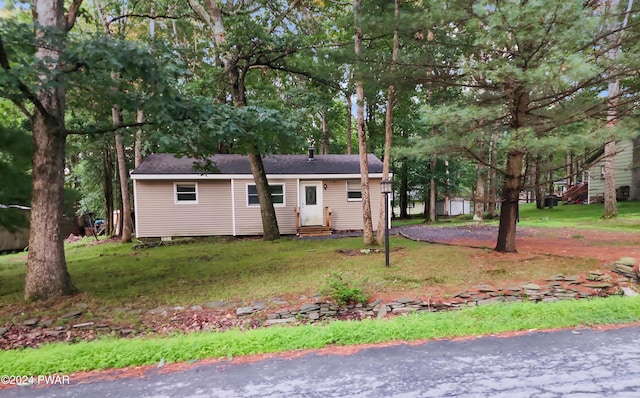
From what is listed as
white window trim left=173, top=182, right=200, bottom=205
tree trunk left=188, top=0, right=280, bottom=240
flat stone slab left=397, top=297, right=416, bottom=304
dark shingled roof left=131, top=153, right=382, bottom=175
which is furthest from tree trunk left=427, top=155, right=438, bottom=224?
flat stone slab left=397, top=297, right=416, bottom=304

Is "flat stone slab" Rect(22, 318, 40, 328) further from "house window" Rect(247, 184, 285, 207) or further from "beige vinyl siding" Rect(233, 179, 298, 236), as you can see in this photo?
"house window" Rect(247, 184, 285, 207)

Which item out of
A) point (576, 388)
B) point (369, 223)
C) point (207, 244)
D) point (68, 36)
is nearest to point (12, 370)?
point (68, 36)

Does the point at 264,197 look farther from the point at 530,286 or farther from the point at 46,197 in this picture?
the point at 530,286

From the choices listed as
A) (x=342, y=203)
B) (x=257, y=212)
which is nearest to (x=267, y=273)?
(x=257, y=212)

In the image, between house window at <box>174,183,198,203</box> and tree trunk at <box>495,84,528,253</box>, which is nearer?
tree trunk at <box>495,84,528,253</box>

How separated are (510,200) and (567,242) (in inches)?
132

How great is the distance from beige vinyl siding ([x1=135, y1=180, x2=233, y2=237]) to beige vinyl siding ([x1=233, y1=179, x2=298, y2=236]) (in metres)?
0.33

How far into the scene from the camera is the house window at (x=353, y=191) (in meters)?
13.6

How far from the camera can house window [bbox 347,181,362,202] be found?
1359cm

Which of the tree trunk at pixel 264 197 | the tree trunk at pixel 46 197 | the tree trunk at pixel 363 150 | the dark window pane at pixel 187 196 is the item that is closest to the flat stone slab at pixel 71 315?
the tree trunk at pixel 46 197

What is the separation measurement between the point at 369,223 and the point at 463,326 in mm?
5061

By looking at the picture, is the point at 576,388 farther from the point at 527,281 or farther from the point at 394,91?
the point at 394,91

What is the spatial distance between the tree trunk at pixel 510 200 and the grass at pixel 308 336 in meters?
2.75

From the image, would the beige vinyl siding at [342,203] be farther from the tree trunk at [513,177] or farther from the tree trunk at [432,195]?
the tree trunk at [513,177]
